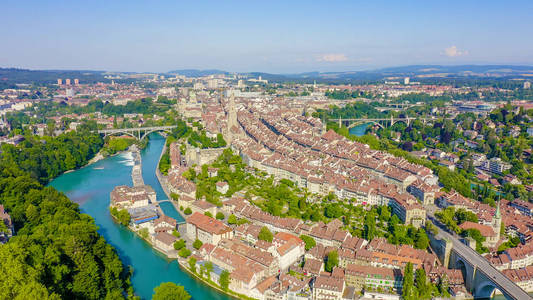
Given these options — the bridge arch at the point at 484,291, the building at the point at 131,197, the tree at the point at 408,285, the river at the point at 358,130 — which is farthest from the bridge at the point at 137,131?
the bridge arch at the point at 484,291

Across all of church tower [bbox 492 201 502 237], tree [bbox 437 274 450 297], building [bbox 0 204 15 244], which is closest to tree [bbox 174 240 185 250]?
building [bbox 0 204 15 244]

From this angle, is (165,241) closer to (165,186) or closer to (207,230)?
(207,230)

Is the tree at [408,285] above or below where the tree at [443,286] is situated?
above

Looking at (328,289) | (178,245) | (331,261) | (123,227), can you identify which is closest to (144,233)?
(123,227)

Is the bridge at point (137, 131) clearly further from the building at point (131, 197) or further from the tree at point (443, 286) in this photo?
the tree at point (443, 286)

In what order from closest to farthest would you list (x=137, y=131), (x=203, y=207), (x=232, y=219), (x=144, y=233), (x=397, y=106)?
(x=144, y=233), (x=232, y=219), (x=203, y=207), (x=137, y=131), (x=397, y=106)

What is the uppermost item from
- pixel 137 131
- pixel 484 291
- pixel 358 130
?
pixel 137 131
